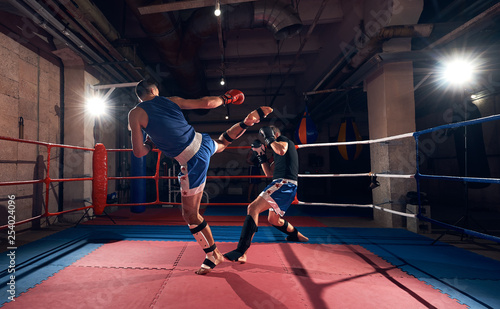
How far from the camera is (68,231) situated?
365cm

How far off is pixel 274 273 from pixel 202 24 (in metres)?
4.25

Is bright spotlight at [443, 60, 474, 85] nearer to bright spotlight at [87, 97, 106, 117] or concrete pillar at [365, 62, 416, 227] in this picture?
concrete pillar at [365, 62, 416, 227]

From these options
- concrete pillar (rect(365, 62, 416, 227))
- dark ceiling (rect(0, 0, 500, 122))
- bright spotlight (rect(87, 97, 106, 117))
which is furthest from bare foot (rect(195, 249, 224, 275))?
bright spotlight (rect(87, 97, 106, 117))

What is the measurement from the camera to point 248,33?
583 centimetres

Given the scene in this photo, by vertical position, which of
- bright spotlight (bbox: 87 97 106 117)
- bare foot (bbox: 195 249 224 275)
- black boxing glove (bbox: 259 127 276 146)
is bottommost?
bare foot (bbox: 195 249 224 275)

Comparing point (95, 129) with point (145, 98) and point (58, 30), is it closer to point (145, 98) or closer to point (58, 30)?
point (58, 30)

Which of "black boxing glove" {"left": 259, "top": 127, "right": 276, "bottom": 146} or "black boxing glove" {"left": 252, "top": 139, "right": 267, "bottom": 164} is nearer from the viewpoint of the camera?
"black boxing glove" {"left": 259, "top": 127, "right": 276, "bottom": 146}

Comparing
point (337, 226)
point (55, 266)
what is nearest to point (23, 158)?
point (55, 266)

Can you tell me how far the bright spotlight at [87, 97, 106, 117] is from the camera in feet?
15.7

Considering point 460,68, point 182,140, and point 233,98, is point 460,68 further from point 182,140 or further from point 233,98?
point 182,140

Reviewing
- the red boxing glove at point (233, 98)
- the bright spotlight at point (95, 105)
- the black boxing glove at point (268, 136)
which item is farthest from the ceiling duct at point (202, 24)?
the black boxing glove at point (268, 136)

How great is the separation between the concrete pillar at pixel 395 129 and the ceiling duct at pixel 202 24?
6.36ft

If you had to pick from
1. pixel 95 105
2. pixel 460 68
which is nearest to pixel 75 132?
pixel 95 105

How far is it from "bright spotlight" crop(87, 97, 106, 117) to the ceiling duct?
1.78m
